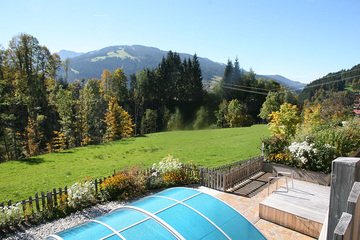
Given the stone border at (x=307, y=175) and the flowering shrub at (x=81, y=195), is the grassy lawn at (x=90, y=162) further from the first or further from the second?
the stone border at (x=307, y=175)

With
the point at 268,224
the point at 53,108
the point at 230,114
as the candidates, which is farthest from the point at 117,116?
the point at 268,224

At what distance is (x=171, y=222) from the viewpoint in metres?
4.25

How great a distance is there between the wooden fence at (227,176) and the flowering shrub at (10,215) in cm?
724

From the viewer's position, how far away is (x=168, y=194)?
17.7 ft

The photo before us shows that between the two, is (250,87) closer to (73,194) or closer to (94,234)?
(73,194)

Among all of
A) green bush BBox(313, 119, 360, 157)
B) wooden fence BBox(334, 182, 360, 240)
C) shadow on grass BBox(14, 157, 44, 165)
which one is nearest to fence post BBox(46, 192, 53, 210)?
wooden fence BBox(334, 182, 360, 240)

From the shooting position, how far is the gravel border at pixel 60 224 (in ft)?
26.3

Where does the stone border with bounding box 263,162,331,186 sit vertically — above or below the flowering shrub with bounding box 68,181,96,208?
above

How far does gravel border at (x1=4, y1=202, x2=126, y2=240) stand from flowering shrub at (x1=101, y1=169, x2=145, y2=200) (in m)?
0.48

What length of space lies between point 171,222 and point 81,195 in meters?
6.73

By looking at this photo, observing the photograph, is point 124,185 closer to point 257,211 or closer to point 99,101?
point 257,211

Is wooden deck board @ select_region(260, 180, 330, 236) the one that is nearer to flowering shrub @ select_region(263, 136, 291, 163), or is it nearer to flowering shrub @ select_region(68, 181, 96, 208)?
flowering shrub @ select_region(263, 136, 291, 163)

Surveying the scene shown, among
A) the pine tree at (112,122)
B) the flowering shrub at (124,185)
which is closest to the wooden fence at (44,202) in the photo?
the flowering shrub at (124,185)

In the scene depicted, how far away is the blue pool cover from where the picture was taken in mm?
3980
